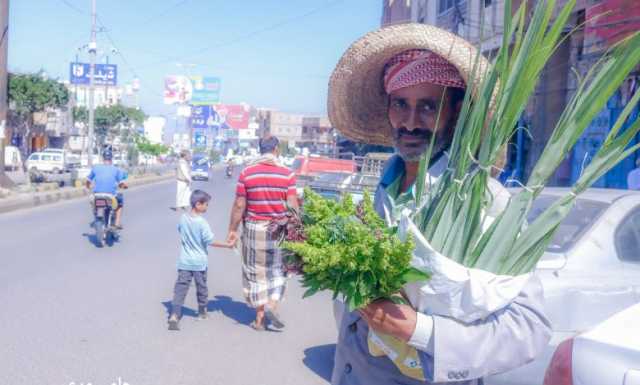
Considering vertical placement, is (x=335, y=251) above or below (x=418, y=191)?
below

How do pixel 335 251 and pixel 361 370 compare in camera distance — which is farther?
pixel 361 370

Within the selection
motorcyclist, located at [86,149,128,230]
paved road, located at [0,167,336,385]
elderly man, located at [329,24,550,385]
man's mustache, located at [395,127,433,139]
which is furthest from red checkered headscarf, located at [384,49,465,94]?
motorcyclist, located at [86,149,128,230]

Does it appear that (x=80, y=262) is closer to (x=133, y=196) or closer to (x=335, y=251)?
(x=335, y=251)

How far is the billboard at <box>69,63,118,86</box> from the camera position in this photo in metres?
41.6

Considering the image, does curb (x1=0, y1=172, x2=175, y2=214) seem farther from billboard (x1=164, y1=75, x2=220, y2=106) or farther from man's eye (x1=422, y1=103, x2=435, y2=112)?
billboard (x1=164, y1=75, x2=220, y2=106)

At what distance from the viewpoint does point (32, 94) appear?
41531 mm

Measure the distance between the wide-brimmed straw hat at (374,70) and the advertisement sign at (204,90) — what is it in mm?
65665

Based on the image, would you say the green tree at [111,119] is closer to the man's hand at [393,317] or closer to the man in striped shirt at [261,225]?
the man in striped shirt at [261,225]

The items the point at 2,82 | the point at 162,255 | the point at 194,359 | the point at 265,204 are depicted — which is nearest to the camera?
the point at 194,359

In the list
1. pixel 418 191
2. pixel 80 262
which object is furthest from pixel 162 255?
pixel 418 191

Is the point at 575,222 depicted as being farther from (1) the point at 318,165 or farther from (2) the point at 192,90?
(2) the point at 192,90

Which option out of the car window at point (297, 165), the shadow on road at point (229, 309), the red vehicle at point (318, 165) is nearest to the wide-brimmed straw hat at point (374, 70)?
the shadow on road at point (229, 309)

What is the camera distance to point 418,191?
166 cm

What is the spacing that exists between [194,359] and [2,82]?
1880cm
